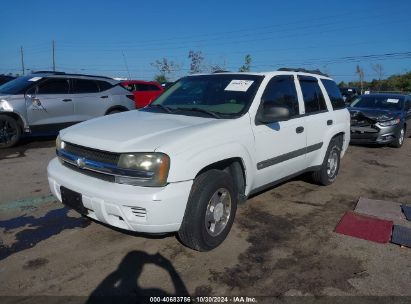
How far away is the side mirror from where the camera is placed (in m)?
4.14

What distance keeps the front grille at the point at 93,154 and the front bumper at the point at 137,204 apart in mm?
195

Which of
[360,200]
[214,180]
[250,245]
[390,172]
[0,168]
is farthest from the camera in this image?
[390,172]

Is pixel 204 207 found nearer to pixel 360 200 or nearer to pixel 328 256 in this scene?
pixel 328 256

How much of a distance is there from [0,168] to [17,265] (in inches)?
159

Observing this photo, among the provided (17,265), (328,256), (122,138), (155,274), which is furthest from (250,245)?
(17,265)

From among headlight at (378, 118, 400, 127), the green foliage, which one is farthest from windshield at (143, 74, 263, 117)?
the green foliage

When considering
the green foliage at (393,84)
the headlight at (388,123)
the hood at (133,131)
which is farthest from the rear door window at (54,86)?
the green foliage at (393,84)

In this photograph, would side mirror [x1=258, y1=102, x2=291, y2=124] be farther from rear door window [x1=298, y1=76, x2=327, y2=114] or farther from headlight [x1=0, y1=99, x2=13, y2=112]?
headlight [x1=0, y1=99, x2=13, y2=112]

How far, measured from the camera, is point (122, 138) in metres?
3.43

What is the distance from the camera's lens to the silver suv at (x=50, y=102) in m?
8.70

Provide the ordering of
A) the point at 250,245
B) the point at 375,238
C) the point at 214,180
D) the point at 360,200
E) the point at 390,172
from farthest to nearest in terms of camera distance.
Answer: the point at 390,172 → the point at 360,200 → the point at 375,238 → the point at 250,245 → the point at 214,180

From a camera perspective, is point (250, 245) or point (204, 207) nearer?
point (204, 207)

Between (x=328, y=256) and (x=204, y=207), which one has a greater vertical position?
(x=204, y=207)

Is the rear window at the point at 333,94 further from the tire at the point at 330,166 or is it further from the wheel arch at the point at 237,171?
the wheel arch at the point at 237,171
